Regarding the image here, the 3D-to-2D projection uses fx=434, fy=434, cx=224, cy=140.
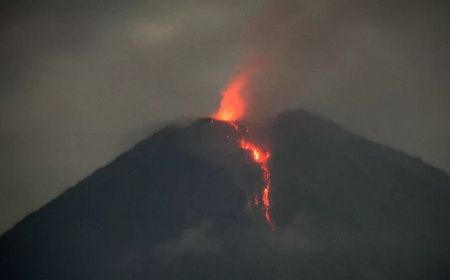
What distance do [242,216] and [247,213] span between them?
0.71m

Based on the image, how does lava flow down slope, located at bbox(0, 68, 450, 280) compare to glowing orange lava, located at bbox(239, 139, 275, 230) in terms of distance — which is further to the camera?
glowing orange lava, located at bbox(239, 139, 275, 230)

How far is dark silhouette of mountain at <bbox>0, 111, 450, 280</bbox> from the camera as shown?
42.1 m

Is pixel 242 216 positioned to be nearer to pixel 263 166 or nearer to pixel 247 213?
pixel 247 213

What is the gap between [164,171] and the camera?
61000 millimetres

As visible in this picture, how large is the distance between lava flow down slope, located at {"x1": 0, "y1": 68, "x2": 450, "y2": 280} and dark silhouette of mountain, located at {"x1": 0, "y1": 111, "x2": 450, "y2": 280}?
0.50 ft

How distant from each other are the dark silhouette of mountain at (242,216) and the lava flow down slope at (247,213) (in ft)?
0.50

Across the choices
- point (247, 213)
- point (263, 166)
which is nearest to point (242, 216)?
point (247, 213)

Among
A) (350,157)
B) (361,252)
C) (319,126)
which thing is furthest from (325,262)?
(319,126)

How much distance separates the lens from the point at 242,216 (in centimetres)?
4894

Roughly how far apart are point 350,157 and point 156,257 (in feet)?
96.9

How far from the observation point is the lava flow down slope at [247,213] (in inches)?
1660

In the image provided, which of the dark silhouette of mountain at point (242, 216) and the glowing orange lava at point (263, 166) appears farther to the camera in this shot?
the glowing orange lava at point (263, 166)

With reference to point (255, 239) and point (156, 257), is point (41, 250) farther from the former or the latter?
point (255, 239)

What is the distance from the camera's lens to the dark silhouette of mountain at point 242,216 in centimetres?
4206
